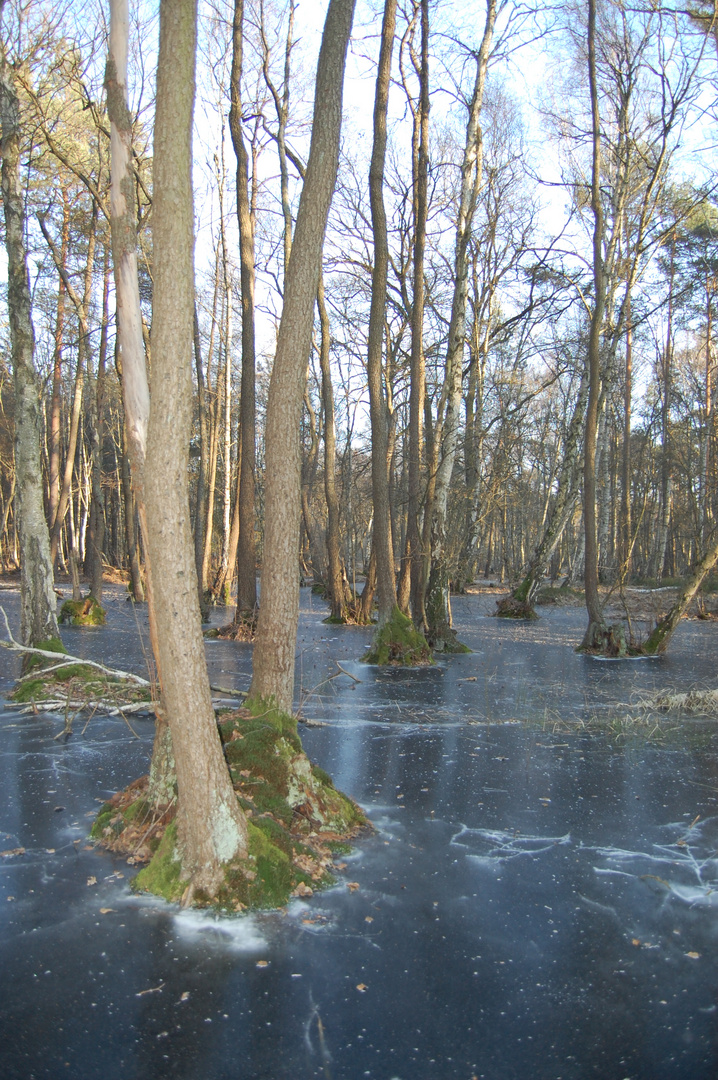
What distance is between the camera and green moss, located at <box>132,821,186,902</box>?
13.9ft

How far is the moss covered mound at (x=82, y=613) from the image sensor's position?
17734 mm

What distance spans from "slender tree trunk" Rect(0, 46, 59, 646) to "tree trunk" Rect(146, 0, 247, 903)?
593 centimetres

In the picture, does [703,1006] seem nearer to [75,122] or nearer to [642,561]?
[75,122]

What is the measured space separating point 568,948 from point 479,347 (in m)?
18.4

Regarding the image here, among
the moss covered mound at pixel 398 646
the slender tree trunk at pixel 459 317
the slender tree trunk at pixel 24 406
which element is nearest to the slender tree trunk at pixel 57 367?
the slender tree trunk at pixel 24 406

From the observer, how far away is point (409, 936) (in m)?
4.08

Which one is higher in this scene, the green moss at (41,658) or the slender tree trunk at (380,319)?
the slender tree trunk at (380,319)

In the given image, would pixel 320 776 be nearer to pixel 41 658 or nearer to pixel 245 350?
pixel 41 658

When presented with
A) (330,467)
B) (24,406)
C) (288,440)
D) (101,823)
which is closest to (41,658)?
(24,406)

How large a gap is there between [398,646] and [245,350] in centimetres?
657

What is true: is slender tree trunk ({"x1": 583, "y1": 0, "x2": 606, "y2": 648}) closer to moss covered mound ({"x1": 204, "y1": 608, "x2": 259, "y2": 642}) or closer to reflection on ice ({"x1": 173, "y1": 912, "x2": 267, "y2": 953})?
moss covered mound ({"x1": 204, "y1": 608, "x2": 259, "y2": 642})

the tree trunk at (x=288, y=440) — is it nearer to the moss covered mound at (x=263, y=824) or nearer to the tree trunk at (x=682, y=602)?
the moss covered mound at (x=263, y=824)

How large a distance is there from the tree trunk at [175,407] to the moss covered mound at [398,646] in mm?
8975

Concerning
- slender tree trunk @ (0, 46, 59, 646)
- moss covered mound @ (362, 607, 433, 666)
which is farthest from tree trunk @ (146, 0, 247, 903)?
moss covered mound @ (362, 607, 433, 666)
